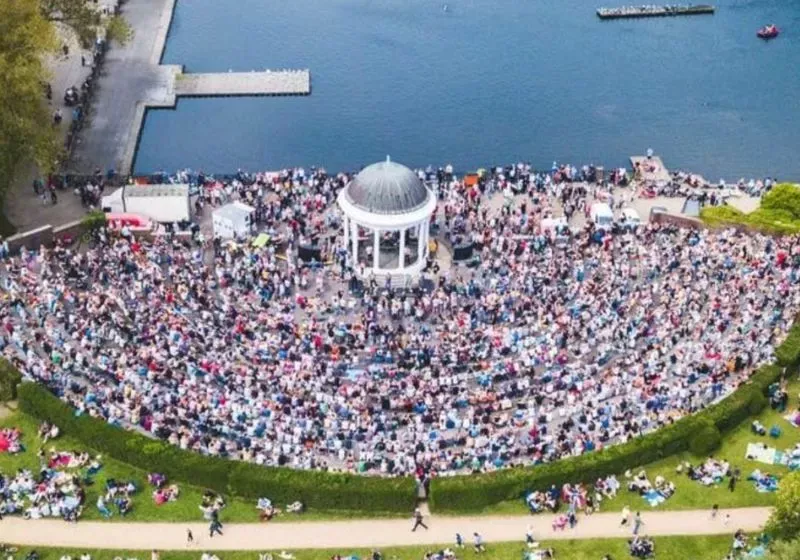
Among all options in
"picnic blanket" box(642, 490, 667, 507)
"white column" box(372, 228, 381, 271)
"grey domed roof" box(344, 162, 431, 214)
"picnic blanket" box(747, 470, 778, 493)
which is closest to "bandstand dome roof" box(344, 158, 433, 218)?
"grey domed roof" box(344, 162, 431, 214)

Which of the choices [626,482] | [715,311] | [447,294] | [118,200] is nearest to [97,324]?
[118,200]

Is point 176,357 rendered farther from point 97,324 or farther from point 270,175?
point 270,175

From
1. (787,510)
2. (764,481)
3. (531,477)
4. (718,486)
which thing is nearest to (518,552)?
(531,477)

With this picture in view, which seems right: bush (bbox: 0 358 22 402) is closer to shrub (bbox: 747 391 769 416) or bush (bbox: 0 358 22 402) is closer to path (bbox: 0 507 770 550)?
path (bbox: 0 507 770 550)

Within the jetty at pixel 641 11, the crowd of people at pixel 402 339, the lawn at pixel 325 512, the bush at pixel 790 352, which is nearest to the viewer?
the lawn at pixel 325 512

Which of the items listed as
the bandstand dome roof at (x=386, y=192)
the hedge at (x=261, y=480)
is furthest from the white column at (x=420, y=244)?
the hedge at (x=261, y=480)

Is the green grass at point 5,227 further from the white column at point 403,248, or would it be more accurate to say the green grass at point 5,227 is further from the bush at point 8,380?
the white column at point 403,248
